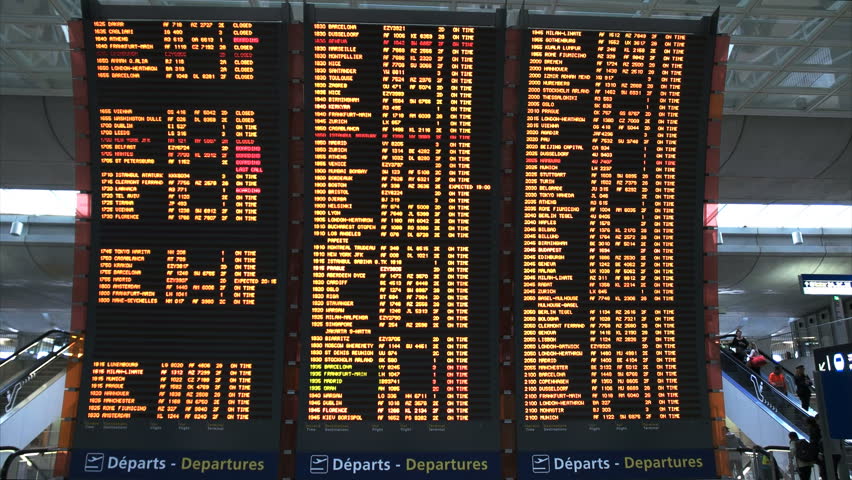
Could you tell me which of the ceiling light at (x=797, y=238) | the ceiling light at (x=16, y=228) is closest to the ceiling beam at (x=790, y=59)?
the ceiling light at (x=797, y=238)

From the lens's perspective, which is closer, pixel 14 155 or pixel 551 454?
pixel 551 454

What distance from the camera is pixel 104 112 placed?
6.02m

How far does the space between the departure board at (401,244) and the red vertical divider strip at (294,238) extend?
10cm

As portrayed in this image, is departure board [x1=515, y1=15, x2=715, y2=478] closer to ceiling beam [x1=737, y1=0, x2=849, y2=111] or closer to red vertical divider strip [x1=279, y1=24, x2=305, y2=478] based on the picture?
red vertical divider strip [x1=279, y1=24, x2=305, y2=478]

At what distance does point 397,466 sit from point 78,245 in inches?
124

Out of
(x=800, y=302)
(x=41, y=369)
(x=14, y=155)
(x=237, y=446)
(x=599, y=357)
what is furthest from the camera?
(x=800, y=302)

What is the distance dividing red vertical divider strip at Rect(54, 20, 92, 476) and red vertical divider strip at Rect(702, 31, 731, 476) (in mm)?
5199

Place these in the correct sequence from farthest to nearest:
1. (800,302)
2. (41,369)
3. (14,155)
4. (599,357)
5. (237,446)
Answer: (800,302) < (41,369) < (14,155) < (599,357) < (237,446)

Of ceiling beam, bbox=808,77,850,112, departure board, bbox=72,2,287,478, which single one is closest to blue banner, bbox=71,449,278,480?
departure board, bbox=72,2,287,478

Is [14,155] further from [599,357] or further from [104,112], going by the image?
[599,357]

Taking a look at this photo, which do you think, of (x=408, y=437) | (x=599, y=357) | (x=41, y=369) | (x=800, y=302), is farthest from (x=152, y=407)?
(x=800, y=302)

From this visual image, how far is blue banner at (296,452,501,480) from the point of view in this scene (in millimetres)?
5625

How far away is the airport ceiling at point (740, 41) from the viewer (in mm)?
10461

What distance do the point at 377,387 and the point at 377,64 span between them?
2717mm
